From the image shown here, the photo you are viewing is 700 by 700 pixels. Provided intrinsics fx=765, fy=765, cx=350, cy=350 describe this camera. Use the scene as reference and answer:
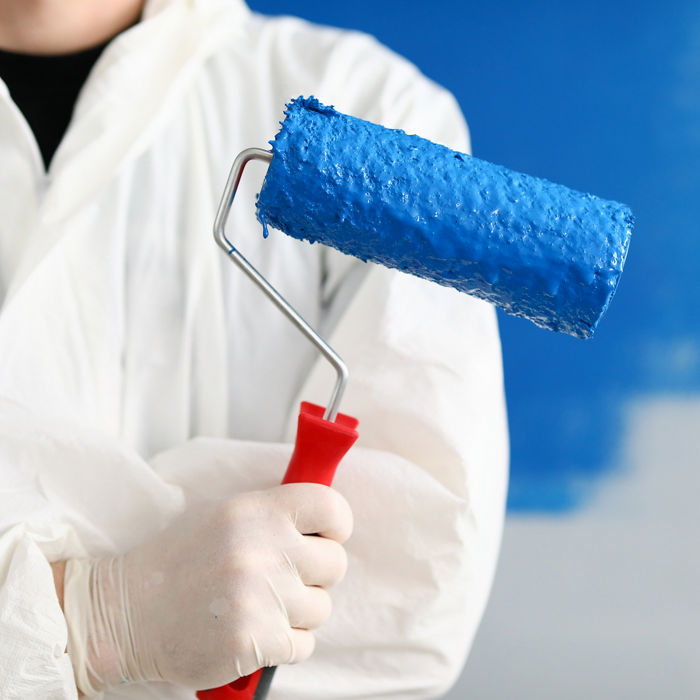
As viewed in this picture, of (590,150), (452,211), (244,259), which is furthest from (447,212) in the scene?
(590,150)

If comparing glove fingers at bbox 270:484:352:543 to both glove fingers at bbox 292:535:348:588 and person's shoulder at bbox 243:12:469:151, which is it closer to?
glove fingers at bbox 292:535:348:588

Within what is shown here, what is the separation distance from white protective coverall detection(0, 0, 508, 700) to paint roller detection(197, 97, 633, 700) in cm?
20

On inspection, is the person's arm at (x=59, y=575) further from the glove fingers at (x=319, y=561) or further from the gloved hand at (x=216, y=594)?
the glove fingers at (x=319, y=561)

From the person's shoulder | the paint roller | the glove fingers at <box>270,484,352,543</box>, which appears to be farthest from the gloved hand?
the person's shoulder

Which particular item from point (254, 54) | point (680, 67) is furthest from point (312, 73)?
point (680, 67)

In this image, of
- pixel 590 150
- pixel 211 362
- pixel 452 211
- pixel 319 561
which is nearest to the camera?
pixel 452 211

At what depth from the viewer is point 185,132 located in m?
0.73

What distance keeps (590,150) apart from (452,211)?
0.56 m

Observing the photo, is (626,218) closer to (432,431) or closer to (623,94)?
(432,431)

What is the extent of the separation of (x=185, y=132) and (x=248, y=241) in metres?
0.12

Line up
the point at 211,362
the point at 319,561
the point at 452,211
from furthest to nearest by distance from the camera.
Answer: the point at 211,362 < the point at 319,561 < the point at 452,211

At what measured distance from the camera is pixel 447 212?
0.44 metres

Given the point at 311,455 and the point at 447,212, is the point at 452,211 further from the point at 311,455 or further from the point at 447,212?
the point at 311,455

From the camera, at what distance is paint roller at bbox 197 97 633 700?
434 mm
